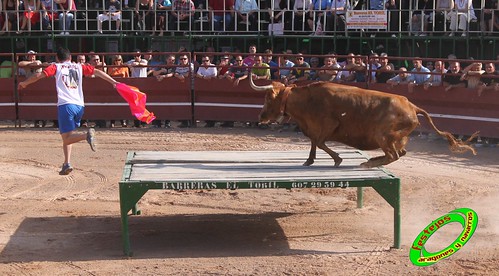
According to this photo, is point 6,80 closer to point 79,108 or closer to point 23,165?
point 23,165

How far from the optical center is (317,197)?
A: 1234cm

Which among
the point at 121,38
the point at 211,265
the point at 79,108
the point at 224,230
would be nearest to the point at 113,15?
the point at 121,38

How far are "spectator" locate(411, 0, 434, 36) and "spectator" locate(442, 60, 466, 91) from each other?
306cm

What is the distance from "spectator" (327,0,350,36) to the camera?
20.7m

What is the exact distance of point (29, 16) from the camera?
2173 centimetres

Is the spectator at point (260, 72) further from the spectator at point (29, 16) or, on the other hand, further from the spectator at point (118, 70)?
the spectator at point (29, 16)

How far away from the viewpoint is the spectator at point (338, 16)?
67.8 ft

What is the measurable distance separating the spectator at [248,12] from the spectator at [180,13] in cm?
105

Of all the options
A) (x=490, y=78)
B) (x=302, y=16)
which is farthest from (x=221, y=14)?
(x=490, y=78)

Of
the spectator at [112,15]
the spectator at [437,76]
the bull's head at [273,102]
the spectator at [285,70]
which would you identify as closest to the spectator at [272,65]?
the spectator at [285,70]

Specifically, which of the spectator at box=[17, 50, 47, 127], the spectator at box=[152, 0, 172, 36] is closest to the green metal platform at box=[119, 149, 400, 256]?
the spectator at box=[17, 50, 47, 127]

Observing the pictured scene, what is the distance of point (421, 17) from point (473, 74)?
157 inches

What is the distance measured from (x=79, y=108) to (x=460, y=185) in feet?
17.5

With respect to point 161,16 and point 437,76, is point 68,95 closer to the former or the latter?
point 437,76
